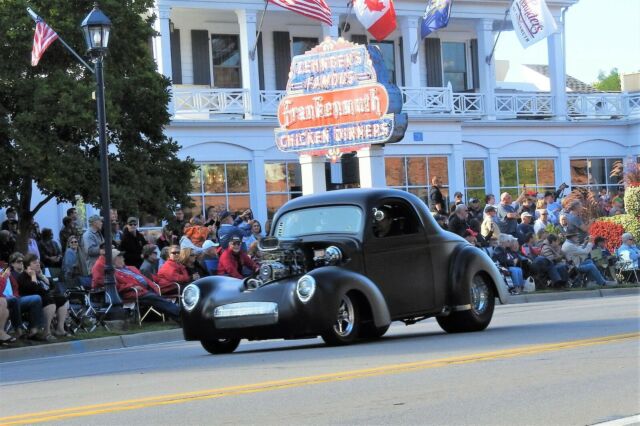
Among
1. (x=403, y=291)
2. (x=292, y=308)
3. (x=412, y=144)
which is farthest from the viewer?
(x=412, y=144)

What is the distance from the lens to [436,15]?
40.2 m

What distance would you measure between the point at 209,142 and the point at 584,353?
2840cm

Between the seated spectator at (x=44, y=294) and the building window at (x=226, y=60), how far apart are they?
25057 millimetres

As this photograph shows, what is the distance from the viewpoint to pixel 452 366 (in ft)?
39.0

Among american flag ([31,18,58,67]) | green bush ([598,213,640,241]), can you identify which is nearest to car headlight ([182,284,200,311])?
american flag ([31,18,58,67])

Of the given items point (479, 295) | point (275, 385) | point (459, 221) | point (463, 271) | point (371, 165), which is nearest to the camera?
point (275, 385)

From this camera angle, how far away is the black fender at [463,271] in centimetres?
1612

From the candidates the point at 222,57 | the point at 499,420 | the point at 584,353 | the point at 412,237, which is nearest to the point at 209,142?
the point at 222,57

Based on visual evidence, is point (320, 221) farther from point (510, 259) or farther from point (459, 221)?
point (510, 259)

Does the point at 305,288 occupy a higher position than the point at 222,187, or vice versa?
the point at 222,187

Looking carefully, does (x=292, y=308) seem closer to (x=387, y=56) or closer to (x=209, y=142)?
(x=209, y=142)

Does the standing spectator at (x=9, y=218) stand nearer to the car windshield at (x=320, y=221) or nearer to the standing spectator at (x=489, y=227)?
the standing spectator at (x=489, y=227)

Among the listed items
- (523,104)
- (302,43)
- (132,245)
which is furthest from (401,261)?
(523,104)

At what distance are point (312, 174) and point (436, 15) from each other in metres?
9.82
